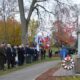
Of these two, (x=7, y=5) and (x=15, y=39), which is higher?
(x=7, y=5)

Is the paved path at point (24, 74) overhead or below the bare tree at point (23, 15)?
below

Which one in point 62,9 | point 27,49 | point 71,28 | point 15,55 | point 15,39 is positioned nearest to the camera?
point 15,55

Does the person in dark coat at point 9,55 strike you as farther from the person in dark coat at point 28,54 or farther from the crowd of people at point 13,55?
the person in dark coat at point 28,54

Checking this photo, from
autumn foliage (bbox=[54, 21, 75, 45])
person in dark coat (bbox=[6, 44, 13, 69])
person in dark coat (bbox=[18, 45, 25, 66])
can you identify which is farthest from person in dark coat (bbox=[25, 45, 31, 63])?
autumn foliage (bbox=[54, 21, 75, 45])

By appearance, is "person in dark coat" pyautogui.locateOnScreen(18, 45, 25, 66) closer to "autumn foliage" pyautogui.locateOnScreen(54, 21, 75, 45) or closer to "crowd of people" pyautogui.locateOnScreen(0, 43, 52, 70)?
"crowd of people" pyautogui.locateOnScreen(0, 43, 52, 70)

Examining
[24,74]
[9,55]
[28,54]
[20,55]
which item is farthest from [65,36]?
[24,74]

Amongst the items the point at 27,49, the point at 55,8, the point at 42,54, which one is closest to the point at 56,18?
the point at 55,8

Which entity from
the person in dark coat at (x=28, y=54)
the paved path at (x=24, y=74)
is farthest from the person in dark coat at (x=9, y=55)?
the person in dark coat at (x=28, y=54)

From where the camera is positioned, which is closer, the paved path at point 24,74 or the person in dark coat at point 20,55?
the paved path at point 24,74

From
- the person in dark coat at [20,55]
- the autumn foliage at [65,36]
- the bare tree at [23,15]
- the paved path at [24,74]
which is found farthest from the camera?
the autumn foliage at [65,36]

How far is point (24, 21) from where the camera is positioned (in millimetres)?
52156

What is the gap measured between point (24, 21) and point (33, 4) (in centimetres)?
267

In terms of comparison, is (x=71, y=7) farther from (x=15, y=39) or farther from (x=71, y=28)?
(x=71, y=28)

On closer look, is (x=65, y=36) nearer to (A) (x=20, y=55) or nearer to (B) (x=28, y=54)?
(B) (x=28, y=54)
